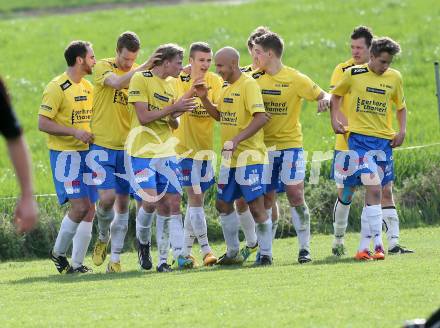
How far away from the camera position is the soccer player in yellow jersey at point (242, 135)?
39.1 feet

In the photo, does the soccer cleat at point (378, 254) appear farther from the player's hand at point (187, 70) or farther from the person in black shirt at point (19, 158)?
the person in black shirt at point (19, 158)

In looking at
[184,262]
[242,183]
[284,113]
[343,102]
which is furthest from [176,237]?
[343,102]

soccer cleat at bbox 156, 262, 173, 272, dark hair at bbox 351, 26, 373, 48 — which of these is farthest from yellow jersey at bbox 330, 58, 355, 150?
soccer cleat at bbox 156, 262, 173, 272

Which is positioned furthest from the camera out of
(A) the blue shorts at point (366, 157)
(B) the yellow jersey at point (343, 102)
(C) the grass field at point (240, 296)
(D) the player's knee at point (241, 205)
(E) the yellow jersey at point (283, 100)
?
(B) the yellow jersey at point (343, 102)

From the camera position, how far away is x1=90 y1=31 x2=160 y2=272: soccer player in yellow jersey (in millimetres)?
12359

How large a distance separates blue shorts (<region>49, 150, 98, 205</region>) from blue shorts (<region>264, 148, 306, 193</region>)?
1851mm

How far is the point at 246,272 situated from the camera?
11.2 m

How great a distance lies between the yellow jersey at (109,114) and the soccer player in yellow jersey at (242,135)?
940mm

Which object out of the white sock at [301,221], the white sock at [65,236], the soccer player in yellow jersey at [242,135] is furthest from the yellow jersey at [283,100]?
the white sock at [65,236]

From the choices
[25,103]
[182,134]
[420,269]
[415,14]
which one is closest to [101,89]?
[182,134]

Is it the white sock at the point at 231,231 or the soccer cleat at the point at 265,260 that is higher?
the white sock at the point at 231,231

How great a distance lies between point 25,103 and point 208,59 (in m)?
12.0

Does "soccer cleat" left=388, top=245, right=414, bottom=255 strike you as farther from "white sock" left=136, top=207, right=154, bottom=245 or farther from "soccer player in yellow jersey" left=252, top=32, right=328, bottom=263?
"white sock" left=136, top=207, right=154, bottom=245

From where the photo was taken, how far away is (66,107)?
12445mm
